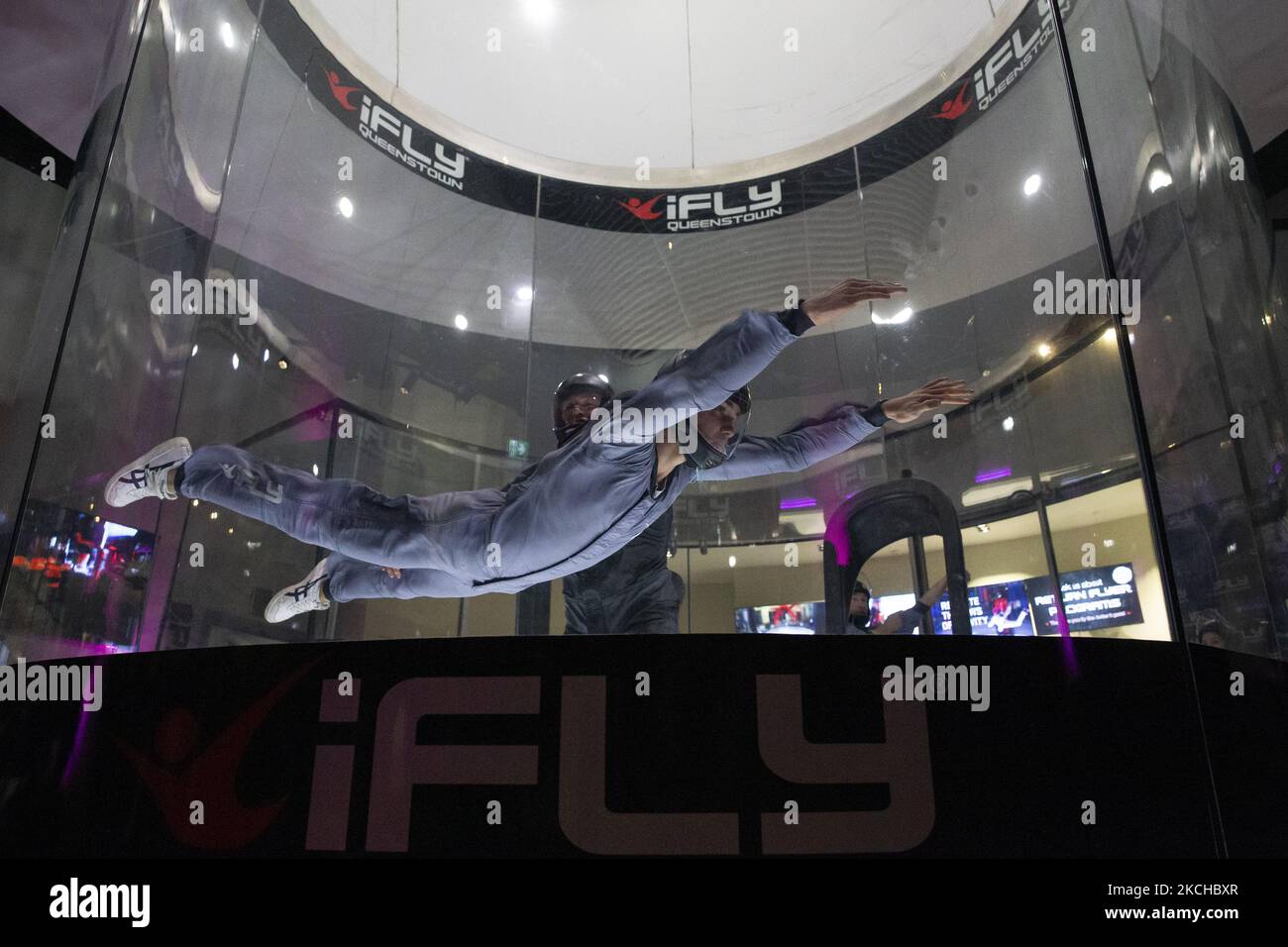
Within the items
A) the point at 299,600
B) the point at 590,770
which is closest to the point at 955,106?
the point at 590,770

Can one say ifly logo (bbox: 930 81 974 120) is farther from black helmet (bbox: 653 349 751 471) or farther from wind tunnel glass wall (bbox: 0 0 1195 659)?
black helmet (bbox: 653 349 751 471)

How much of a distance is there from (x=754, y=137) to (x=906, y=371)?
1.15 metres

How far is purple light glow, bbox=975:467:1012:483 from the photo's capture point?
2139 mm

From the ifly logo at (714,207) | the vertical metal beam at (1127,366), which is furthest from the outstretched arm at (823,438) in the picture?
the ifly logo at (714,207)

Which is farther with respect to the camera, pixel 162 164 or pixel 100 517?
pixel 162 164

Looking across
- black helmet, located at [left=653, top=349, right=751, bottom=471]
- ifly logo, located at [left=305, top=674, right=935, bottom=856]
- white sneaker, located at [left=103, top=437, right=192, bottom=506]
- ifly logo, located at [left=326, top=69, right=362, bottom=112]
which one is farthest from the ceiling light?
white sneaker, located at [left=103, top=437, right=192, bottom=506]

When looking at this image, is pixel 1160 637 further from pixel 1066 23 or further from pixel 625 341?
pixel 1066 23

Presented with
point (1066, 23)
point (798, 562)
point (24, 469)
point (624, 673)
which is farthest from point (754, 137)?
point (24, 469)

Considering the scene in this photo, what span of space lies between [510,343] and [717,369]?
63 cm

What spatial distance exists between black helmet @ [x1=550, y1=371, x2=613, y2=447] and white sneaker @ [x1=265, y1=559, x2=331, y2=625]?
73 centimetres

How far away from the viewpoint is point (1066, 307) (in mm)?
2336

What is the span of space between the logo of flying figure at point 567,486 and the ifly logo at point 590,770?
346 millimetres

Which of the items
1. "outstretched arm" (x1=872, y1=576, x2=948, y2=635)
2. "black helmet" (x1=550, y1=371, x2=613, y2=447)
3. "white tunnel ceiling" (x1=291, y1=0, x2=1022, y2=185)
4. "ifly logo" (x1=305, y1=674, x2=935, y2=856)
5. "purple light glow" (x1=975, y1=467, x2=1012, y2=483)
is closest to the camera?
"ifly logo" (x1=305, y1=674, x2=935, y2=856)

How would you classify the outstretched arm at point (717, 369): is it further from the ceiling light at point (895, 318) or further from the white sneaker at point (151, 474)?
the white sneaker at point (151, 474)
